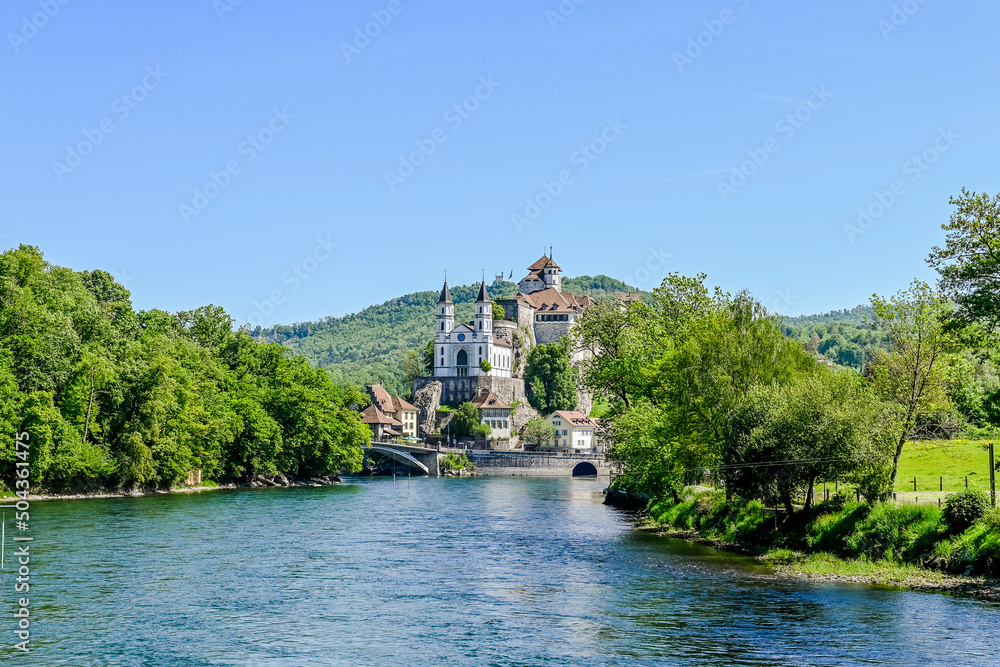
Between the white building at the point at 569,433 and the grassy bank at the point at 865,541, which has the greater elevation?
the white building at the point at 569,433

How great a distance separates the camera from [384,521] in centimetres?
6384

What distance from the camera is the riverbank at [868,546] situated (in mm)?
33875

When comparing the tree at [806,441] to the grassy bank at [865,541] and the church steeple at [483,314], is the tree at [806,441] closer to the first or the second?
the grassy bank at [865,541]

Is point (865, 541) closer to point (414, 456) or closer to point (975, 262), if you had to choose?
point (975, 262)

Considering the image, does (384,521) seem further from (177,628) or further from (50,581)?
(177,628)

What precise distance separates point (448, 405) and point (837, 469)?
14202 centimetres

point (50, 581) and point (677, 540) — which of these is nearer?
point (50, 581)

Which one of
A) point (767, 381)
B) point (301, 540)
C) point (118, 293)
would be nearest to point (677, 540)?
point (767, 381)

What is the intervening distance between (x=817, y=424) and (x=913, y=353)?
9.17m

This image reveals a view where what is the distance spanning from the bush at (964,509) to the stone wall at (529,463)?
10923cm

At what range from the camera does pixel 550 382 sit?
187000mm

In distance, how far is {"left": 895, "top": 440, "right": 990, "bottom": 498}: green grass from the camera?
4862 centimetres

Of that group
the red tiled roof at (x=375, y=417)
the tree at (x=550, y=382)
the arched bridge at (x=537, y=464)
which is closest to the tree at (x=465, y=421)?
the red tiled roof at (x=375, y=417)

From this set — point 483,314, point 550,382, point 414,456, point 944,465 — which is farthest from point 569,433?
point 944,465
